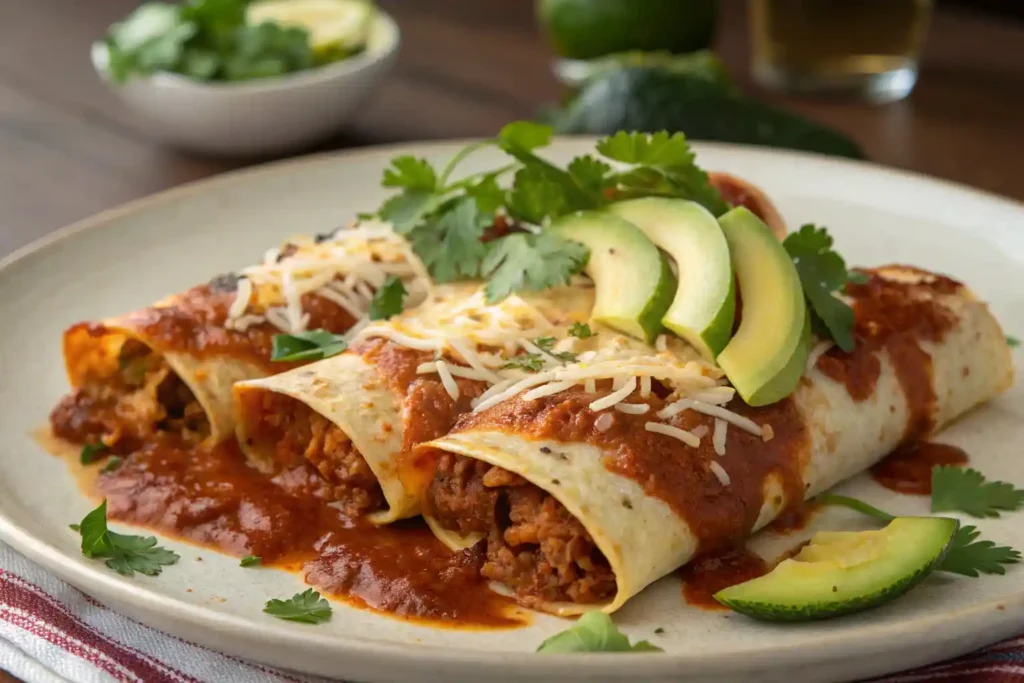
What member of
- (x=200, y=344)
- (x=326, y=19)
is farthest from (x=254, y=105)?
(x=200, y=344)

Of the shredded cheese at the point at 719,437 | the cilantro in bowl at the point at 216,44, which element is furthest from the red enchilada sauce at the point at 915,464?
the cilantro in bowl at the point at 216,44

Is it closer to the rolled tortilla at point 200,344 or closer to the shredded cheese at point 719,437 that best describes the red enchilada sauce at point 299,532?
the rolled tortilla at point 200,344

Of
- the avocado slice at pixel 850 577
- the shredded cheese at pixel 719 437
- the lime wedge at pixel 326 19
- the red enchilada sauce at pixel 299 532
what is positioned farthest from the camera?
the lime wedge at pixel 326 19

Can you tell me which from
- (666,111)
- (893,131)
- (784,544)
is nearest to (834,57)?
(893,131)

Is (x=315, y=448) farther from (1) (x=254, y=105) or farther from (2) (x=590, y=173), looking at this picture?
(1) (x=254, y=105)

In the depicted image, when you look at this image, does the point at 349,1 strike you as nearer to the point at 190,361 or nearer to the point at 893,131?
the point at 893,131

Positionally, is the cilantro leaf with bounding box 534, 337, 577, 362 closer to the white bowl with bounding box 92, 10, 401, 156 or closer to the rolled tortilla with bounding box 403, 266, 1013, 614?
the rolled tortilla with bounding box 403, 266, 1013, 614
